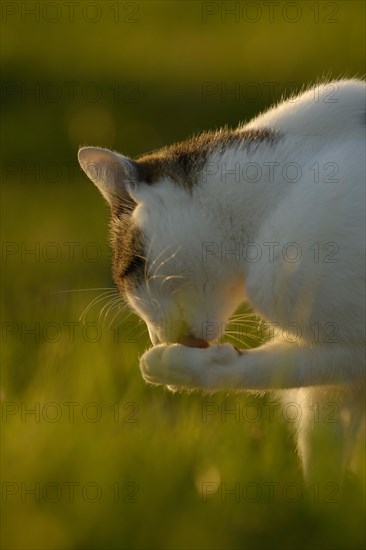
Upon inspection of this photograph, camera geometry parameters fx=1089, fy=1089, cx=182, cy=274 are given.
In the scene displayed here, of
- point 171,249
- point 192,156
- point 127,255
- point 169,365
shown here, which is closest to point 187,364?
point 169,365

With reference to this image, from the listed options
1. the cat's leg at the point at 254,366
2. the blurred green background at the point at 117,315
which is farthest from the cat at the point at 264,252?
the blurred green background at the point at 117,315

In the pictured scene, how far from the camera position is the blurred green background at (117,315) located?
213cm

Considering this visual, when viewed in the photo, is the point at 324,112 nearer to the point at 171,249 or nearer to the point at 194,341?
the point at 171,249

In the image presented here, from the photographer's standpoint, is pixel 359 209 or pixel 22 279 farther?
pixel 22 279

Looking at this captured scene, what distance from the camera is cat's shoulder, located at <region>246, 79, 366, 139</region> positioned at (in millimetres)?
3205

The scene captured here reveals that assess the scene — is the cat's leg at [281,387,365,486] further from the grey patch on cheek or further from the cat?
the grey patch on cheek

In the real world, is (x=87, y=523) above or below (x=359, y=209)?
below

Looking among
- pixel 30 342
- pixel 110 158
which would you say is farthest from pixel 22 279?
pixel 110 158

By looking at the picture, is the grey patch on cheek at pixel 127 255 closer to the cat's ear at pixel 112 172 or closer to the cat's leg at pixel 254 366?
the cat's ear at pixel 112 172

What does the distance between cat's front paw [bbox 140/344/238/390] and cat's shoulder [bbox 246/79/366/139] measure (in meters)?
0.72

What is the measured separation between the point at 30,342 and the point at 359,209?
71.6 inches

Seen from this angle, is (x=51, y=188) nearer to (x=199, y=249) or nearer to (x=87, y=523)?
(x=199, y=249)

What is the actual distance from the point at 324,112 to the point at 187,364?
0.86 meters

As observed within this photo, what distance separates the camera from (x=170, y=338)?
3.38m
